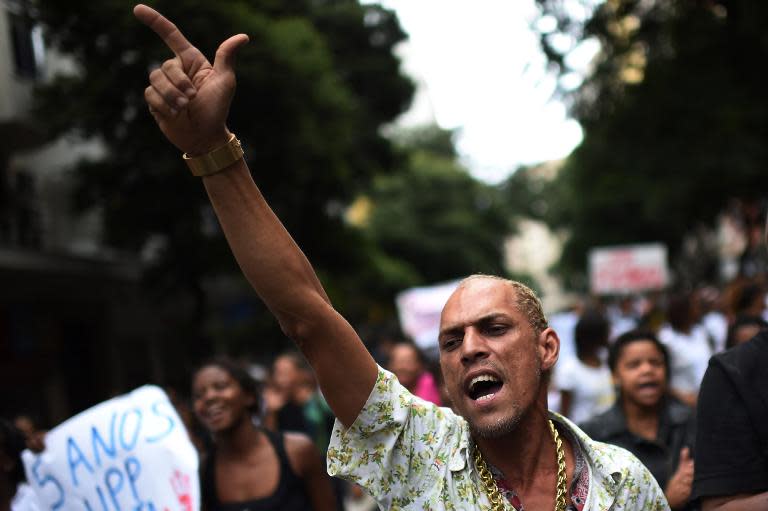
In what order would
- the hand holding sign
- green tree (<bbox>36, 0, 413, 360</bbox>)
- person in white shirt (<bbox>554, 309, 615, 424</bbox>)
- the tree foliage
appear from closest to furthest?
1. the hand holding sign
2. person in white shirt (<bbox>554, 309, 615, 424</bbox>)
3. green tree (<bbox>36, 0, 413, 360</bbox>)
4. the tree foliage

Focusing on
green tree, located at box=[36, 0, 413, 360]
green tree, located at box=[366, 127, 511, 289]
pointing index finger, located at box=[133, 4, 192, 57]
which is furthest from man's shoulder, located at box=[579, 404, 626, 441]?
green tree, located at box=[366, 127, 511, 289]

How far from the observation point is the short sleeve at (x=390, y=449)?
A: 2383 mm

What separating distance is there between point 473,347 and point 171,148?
42.6 ft

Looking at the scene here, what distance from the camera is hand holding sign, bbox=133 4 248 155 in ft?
7.25

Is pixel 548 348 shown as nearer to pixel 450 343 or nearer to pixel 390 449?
pixel 450 343

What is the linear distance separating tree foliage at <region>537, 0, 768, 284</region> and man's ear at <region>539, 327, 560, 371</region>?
523 inches

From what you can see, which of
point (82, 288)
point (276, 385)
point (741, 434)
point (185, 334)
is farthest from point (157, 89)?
point (82, 288)

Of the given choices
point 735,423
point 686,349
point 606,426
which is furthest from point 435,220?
point 735,423

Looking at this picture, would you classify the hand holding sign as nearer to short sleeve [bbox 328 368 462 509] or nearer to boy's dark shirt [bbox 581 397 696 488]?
short sleeve [bbox 328 368 462 509]

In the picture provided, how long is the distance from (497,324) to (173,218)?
557 inches

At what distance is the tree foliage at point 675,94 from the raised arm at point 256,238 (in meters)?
13.8

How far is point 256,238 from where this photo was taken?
229cm

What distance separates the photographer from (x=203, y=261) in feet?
54.5

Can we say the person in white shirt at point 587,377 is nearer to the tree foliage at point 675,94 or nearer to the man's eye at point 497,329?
the man's eye at point 497,329
